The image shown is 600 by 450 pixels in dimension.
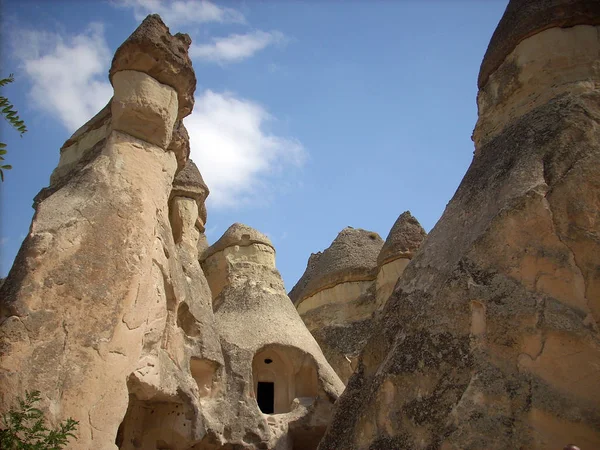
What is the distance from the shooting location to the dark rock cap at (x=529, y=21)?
6.04 meters

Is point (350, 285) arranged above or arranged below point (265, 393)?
above

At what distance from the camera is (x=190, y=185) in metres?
10.3

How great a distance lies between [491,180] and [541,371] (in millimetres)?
1705

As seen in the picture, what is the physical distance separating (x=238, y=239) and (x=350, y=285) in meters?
3.62

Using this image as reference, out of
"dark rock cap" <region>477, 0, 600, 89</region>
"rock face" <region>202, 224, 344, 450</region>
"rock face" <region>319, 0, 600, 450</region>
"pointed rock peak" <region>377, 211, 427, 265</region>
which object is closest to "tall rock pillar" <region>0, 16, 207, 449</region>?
"rock face" <region>202, 224, 344, 450</region>

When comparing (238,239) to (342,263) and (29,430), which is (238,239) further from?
(29,430)

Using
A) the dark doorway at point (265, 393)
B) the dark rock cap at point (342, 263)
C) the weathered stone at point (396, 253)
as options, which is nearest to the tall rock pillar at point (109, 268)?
the dark doorway at point (265, 393)

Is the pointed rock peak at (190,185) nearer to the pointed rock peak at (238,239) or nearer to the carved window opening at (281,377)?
the pointed rock peak at (238,239)

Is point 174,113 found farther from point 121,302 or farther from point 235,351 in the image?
point 235,351

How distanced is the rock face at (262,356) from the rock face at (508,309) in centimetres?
397

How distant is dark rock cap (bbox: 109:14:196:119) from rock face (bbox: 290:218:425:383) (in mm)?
6239

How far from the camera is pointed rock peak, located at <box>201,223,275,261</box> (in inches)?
468

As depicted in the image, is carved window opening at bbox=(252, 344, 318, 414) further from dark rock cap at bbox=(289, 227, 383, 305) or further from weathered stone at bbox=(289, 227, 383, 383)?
dark rock cap at bbox=(289, 227, 383, 305)

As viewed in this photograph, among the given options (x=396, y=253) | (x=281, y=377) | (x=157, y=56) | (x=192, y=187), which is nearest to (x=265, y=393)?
(x=281, y=377)
